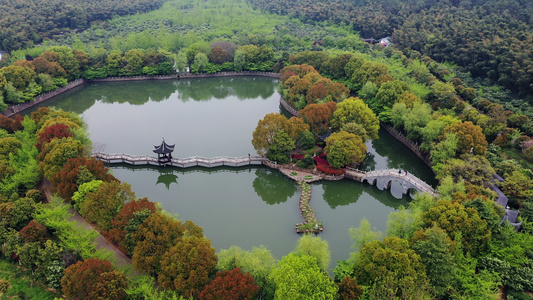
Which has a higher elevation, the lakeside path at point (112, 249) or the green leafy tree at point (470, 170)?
the green leafy tree at point (470, 170)

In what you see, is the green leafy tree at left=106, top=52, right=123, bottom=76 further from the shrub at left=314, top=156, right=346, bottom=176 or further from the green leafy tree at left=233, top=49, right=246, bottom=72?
the shrub at left=314, top=156, right=346, bottom=176

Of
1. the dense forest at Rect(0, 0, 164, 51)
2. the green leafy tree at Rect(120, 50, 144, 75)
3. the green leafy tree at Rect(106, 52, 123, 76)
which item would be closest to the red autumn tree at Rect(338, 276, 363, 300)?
the green leafy tree at Rect(120, 50, 144, 75)

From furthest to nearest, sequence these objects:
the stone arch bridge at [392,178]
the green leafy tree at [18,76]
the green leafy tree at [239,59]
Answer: the green leafy tree at [239,59] → the green leafy tree at [18,76] → the stone arch bridge at [392,178]

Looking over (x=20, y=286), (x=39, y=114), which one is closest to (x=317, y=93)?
(x=39, y=114)

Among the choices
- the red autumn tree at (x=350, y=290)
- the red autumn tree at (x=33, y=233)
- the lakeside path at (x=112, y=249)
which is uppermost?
the red autumn tree at (x=350, y=290)

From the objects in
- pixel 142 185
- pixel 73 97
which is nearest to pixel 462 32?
pixel 142 185

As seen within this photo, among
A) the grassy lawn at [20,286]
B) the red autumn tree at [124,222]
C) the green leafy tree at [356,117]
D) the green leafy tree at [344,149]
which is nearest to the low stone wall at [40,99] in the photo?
the grassy lawn at [20,286]

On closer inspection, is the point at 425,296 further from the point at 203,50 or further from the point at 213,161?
the point at 203,50

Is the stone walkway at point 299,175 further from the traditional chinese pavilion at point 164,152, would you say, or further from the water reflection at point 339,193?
the traditional chinese pavilion at point 164,152
